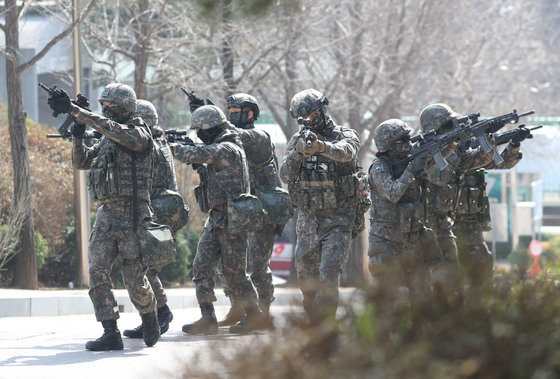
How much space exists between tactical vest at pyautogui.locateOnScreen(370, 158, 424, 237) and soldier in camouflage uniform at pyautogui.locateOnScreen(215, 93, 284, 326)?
117cm

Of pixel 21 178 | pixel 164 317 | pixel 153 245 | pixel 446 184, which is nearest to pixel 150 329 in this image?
pixel 153 245

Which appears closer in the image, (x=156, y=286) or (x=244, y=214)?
(x=244, y=214)

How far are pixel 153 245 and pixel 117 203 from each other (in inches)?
15.9

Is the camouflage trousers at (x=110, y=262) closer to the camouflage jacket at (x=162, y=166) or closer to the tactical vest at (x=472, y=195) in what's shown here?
the camouflage jacket at (x=162, y=166)

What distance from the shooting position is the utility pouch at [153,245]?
7066 mm

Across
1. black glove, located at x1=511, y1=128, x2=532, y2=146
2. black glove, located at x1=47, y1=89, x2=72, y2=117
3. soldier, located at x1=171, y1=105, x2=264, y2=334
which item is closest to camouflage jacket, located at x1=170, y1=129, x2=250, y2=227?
soldier, located at x1=171, y1=105, x2=264, y2=334

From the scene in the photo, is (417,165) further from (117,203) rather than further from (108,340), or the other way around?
(108,340)

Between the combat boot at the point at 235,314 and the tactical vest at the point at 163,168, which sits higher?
the tactical vest at the point at 163,168

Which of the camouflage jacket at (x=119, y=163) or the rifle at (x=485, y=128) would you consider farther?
the rifle at (x=485, y=128)

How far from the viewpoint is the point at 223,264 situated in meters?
8.28

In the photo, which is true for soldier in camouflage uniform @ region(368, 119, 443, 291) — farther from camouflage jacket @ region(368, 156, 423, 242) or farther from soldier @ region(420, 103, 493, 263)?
soldier @ region(420, 103, 493, 263)

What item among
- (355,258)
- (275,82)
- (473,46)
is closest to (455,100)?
(473,46)

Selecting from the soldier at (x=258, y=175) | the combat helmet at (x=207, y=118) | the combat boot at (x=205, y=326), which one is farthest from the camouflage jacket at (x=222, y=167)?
the combat boot at (x=205, y=326)

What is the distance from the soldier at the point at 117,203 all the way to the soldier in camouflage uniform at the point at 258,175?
164 cm
